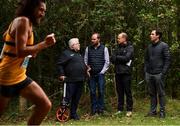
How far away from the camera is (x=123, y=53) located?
10922 mm

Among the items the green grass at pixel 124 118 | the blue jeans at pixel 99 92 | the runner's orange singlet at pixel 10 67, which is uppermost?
the runner's orange singlet at pixel 10 67

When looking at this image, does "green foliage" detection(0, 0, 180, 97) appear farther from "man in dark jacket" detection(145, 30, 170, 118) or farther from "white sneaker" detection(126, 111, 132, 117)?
"white sneaker" detection(126, 111, 132, 117)

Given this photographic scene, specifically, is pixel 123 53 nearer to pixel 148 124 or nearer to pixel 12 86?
pixel 148 124

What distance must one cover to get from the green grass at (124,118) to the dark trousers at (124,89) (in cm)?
23

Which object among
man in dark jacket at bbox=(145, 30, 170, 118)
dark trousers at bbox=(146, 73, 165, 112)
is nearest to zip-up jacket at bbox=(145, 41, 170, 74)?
man in dark jacket at bbox=(145, 30, 170, 118)

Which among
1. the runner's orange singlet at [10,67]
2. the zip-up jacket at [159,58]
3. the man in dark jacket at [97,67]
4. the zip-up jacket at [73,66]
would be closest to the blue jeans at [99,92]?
the man in dark jacket at [97,67]

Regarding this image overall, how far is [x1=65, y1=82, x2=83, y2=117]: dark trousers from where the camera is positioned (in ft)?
36.0

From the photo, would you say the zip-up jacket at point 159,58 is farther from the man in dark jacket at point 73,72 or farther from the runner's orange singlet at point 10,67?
the runner's orange singlet at point 10,67

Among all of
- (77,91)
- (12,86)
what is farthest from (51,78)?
(12,86)

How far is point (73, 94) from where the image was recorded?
1108cm

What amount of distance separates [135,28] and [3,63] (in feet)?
24.9

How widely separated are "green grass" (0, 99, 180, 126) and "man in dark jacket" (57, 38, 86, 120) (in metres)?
0.51

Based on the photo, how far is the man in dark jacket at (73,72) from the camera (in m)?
10.9

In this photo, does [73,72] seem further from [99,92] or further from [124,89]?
[124,89]
